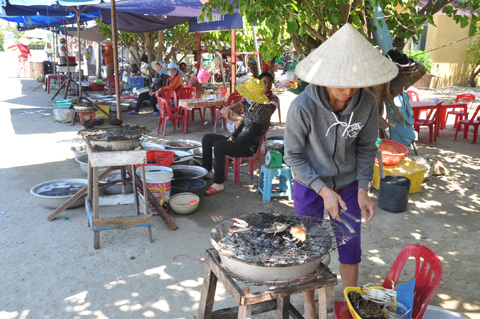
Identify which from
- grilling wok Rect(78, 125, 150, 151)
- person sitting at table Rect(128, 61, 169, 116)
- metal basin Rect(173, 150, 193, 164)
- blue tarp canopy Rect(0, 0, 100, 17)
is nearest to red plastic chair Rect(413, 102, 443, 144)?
metal basin Rect(173, 150, 193, 164)

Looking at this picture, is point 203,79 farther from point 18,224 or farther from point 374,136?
point 374,136

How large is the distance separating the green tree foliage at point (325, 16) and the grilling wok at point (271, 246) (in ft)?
8.43

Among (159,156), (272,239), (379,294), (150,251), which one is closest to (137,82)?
(159,156)

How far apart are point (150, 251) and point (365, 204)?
7.45 feet

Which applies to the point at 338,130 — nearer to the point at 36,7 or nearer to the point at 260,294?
the point at 260,294

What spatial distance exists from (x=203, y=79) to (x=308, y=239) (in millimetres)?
9806

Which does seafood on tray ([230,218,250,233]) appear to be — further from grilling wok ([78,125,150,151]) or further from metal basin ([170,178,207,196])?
metal basin ([170,178,207,196])

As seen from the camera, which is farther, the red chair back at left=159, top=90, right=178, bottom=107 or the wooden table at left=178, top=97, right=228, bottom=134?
the red chair back at left=159, top=90, right=178, bottom=107

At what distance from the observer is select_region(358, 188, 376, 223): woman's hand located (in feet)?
8.03

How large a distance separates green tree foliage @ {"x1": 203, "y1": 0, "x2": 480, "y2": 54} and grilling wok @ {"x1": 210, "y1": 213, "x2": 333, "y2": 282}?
8.43ft

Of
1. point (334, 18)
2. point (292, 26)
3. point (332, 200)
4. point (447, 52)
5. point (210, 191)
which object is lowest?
point (210, 191)

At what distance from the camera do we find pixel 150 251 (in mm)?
3879

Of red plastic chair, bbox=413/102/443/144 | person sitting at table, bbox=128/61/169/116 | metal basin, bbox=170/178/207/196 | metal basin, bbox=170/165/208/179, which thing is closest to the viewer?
metal basin, bbox=170/178/207/196

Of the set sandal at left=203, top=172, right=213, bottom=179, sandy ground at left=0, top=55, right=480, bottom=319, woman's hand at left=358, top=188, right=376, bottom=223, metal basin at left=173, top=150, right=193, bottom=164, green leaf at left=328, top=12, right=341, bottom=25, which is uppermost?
green leaf at left=328, top=12, right=341, bottom=25
